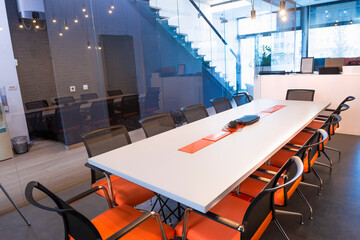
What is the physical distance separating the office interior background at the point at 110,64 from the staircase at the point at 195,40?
0.02 metres

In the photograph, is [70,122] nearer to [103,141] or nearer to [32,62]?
[32,62]

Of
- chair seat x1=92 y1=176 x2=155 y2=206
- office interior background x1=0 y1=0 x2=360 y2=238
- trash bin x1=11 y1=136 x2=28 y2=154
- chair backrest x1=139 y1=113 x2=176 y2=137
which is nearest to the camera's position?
chair seat x1=92 y1=176 x2=155 y2=206

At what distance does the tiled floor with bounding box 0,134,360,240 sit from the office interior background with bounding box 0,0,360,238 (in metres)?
0.46

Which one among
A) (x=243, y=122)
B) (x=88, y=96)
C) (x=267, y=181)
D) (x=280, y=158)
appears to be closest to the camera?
(x=267, y=181)

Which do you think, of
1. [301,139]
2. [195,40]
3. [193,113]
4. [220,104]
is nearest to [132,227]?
[193,113]

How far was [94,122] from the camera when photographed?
526 centimetres

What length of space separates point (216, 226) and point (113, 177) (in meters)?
1.23

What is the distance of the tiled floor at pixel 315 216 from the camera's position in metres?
2.26

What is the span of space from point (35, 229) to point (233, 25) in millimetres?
6884

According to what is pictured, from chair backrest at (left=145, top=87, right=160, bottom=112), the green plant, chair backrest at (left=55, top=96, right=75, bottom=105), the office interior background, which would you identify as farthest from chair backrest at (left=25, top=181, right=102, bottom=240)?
the green plant

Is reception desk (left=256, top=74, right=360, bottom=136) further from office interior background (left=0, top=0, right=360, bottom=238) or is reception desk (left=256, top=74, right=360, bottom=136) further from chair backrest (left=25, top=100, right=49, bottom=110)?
chair backrest (left=25, top=100, right=49, bottom=110)

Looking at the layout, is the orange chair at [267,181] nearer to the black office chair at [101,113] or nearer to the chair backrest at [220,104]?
the chair backrest at [220,104]

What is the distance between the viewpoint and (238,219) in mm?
1669

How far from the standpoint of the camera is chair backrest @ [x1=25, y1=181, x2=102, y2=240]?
4.13 ft
